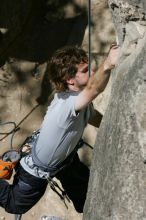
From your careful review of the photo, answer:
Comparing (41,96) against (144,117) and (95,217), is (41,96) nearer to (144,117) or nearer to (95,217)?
(95,217)

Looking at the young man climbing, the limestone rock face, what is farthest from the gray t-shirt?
the limestone rock face

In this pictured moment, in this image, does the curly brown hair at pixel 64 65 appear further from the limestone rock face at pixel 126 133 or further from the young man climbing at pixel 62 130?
the limestone rock face at pixel 126 133

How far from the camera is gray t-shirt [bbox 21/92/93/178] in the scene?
11.3 ft

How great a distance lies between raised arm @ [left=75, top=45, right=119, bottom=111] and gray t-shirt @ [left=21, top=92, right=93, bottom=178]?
9cm

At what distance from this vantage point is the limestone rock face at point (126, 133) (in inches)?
101

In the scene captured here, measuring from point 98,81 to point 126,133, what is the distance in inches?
23.1

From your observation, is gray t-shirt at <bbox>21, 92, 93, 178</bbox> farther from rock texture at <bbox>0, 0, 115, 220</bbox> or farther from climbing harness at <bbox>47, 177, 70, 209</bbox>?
rock texture at <bbox>0, 0, 115, 220</bbox>

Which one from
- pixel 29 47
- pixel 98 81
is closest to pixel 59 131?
pixel 98 81

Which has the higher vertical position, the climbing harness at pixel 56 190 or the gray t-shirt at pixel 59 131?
the gray t-shirt at pixel 59 131

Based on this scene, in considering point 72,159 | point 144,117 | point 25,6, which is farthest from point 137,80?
point 25,6

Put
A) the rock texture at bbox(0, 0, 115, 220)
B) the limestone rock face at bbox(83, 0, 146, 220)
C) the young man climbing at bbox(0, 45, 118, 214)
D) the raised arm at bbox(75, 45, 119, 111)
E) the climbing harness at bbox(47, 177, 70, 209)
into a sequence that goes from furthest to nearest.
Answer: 1. the rock texture at bbox(0, 0, 115, 220)
2. the climbing harness at bbox(47, 177, 70, 209)
3. the young man climbing at bbox(0, 45, 118, 214)
4. the raised arm at bbox(75, 45, 119, 111)
5. the limestone rock face at bbox(83, 0, 146, 220)

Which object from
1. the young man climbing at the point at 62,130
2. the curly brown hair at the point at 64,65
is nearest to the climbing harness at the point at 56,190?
the young man climbing at the point at 62,130

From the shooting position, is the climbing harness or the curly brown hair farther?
the climbing harness

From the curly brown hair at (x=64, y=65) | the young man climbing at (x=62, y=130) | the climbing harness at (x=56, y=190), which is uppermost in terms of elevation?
the curly brown hair at (x=64, y=65)
